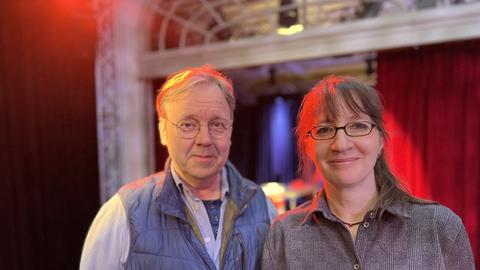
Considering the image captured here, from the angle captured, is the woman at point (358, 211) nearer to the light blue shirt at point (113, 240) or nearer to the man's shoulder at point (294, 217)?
the man's shoulder at point (294, 217)

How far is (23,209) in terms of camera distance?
294 centimetres

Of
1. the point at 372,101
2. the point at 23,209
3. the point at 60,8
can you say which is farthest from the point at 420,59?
the point at 23,209

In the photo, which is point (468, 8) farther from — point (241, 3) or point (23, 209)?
point (23, 209)

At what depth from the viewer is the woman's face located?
1.17m

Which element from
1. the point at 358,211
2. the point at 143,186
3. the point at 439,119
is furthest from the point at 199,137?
the point at 439,119

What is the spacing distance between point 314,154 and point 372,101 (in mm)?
228

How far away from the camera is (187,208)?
1.48 metres

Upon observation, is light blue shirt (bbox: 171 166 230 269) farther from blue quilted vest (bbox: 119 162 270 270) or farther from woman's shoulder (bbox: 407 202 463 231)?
woman's shoulder (bbox: 407 202 463 231)

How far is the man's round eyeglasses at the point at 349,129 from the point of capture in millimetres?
1184

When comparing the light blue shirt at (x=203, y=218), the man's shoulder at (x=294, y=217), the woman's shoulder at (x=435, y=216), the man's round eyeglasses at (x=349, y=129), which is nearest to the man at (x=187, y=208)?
the light blue shirt at (x=203, y=218)

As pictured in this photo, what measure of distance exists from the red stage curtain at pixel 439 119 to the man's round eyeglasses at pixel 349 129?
1.78 meters

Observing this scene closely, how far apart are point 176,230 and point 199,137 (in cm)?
33

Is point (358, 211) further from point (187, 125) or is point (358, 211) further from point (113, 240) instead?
point (113, 240)

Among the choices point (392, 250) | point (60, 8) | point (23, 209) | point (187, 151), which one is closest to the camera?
point (392, 250)
